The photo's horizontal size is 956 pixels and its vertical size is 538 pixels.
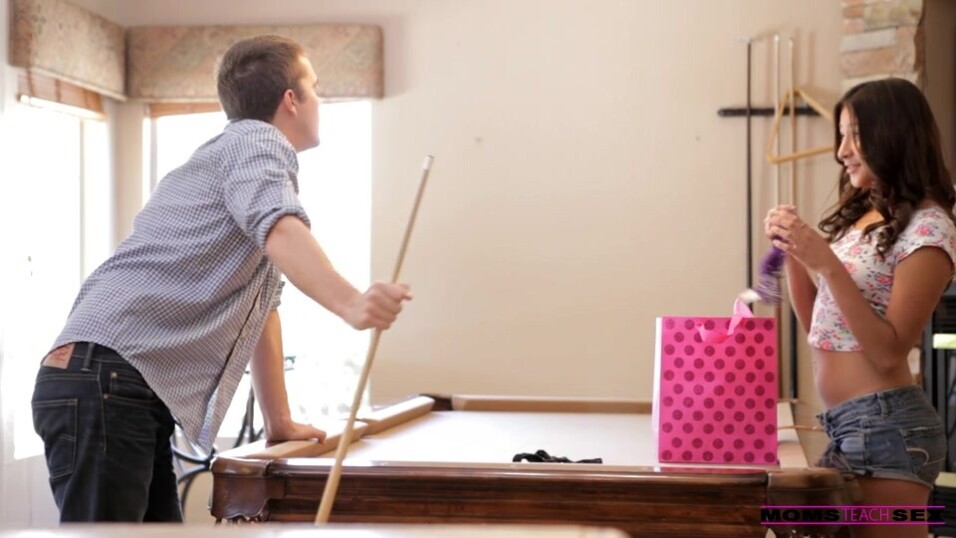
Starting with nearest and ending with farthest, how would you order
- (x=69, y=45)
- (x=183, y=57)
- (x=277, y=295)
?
(x=277, y=295)
(x=69, y=45)
(x=183, y=57)

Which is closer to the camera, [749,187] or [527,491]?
[527,491]

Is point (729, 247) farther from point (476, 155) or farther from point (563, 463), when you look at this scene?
point (563, 463)

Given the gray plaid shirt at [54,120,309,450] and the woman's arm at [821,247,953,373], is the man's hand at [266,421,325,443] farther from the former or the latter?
the woman's arm at [821,247,953,373]

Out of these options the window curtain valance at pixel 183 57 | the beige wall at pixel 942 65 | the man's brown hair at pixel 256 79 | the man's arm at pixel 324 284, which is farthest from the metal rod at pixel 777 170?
the man's arm at pixel 324 284

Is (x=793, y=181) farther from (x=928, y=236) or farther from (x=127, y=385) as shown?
(x=127, y=385)

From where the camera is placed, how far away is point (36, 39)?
4512mm

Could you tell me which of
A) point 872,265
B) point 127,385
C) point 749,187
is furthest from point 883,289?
point 749,187

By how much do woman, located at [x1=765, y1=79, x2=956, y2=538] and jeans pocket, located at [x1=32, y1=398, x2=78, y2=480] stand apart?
1.23 m

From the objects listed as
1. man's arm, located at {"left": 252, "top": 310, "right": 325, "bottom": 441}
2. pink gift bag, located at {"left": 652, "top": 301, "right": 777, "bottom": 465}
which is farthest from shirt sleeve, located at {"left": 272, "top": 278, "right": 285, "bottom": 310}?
pink gift bag, located at {"left": 652, "top": 301, "right": 777, "bottom": 465}

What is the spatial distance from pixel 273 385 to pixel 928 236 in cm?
123

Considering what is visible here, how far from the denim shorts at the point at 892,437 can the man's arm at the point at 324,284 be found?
85cm

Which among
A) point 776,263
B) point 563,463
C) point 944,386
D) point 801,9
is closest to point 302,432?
point 563,463

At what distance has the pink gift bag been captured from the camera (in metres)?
2.12

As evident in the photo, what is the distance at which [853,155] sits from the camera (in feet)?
7.25
